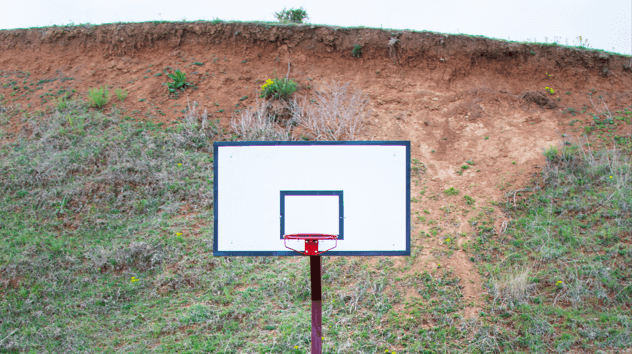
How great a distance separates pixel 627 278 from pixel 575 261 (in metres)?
0.59

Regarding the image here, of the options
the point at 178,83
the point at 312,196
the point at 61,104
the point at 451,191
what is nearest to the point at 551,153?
the point at 451,191

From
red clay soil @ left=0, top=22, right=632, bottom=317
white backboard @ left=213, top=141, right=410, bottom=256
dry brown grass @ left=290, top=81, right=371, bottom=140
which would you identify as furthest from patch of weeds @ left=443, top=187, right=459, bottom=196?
white backboard @ left=213, top=141, right=410, bottom=256

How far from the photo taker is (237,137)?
8.96 m

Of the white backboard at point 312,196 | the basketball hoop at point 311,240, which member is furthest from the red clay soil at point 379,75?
the basketball hoop at point 311,240

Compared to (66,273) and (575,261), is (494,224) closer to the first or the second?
(575,261)

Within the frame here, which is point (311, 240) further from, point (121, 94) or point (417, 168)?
point (121, 94)

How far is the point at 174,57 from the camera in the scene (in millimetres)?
11023

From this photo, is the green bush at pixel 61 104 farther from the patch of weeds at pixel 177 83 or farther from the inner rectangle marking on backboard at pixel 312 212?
the inner rectangle marking on backboard at pixel 312 212

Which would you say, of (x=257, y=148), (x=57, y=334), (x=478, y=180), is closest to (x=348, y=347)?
(x=257, y=148)

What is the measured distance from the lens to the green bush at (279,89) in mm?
9562

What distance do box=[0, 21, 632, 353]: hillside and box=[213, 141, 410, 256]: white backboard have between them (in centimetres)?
176

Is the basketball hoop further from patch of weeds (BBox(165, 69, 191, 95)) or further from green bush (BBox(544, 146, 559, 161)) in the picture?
patch of weeds (BBox(165, 69, 191, 95))

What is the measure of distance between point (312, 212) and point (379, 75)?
759cm

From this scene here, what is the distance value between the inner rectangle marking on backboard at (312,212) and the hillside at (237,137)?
72.7 inches
